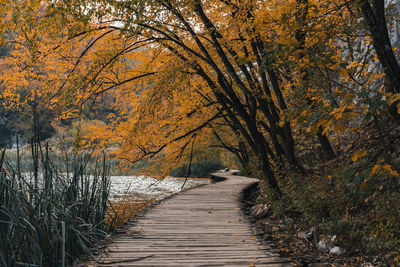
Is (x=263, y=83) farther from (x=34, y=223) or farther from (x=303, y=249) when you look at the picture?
(x=34, y=223)

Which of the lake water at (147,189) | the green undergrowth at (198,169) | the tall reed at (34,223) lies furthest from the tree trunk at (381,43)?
the green undergrowth at (198,169)

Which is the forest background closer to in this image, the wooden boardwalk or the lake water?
the wooden boardwalk

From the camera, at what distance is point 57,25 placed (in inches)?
175

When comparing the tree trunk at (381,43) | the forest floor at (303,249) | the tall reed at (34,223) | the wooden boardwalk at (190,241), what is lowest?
the forest floor at (303,249)

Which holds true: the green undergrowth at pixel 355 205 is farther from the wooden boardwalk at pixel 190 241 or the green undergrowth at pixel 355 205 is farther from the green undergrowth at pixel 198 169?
the green undergrowth at pixel 198 169

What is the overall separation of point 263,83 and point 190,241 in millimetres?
3263

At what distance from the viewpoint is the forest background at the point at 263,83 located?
8.60 ft

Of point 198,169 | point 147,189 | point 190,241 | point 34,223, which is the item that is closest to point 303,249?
point 190,241

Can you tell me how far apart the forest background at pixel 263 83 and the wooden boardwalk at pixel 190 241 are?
856 mm

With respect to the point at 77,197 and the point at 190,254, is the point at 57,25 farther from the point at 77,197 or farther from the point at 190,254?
the point at 190,254

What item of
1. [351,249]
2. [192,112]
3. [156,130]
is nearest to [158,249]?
[351,249]

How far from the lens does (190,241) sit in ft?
12.8

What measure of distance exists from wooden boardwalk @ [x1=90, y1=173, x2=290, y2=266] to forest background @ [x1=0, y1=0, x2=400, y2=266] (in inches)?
33.7

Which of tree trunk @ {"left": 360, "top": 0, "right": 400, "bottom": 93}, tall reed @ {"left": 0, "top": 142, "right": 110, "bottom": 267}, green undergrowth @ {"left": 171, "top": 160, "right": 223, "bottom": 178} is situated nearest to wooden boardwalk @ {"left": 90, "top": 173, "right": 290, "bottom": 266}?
tall reed @ {"left": 0, "top": 142, "right": 110, "bottom": 267}
